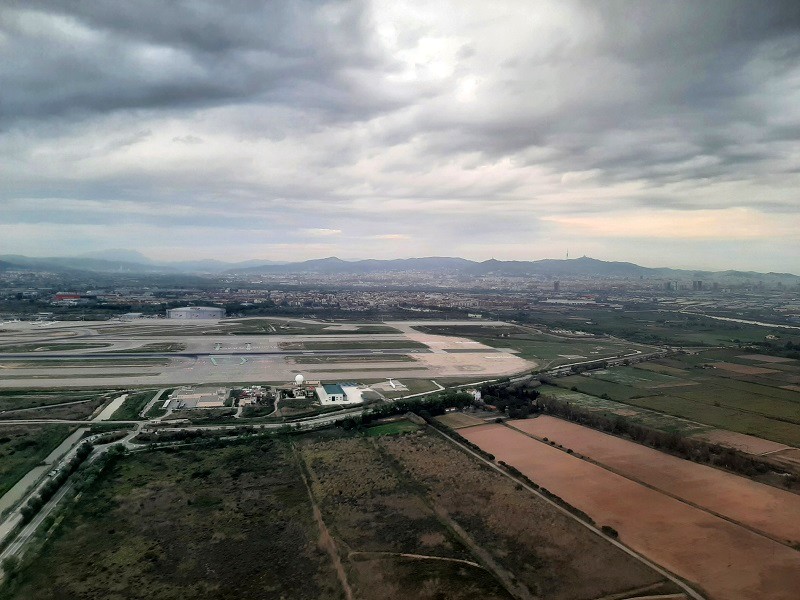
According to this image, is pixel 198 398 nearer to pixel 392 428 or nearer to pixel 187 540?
pixel 392 428

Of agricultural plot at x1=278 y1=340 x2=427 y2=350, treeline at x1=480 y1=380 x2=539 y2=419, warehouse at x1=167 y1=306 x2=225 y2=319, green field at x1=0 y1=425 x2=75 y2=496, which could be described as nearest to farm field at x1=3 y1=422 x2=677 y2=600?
green field at x1=0 y1=425 x2=75 y2=496

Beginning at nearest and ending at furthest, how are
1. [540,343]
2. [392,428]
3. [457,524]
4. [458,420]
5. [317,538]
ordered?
[317,538] < [457,524] < [392,428] < [458,420] < [540,343]

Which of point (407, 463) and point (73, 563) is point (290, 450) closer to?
point (407, 463)

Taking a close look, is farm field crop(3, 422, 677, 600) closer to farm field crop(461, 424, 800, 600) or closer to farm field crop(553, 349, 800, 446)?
farm field crop(461, 424, 800, 600)

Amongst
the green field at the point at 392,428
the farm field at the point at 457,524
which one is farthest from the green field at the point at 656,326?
the farm field at the point at 457,524

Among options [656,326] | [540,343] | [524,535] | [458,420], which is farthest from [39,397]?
[656,326]

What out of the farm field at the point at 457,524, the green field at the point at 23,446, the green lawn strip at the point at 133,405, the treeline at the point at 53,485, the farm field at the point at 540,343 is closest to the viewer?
the farm field at the point at 457,524

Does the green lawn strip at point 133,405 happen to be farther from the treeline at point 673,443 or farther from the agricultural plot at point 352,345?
the treeline at point 673,443

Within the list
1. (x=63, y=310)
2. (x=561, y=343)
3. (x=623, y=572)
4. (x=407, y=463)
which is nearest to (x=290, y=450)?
(x=407, y=463)
